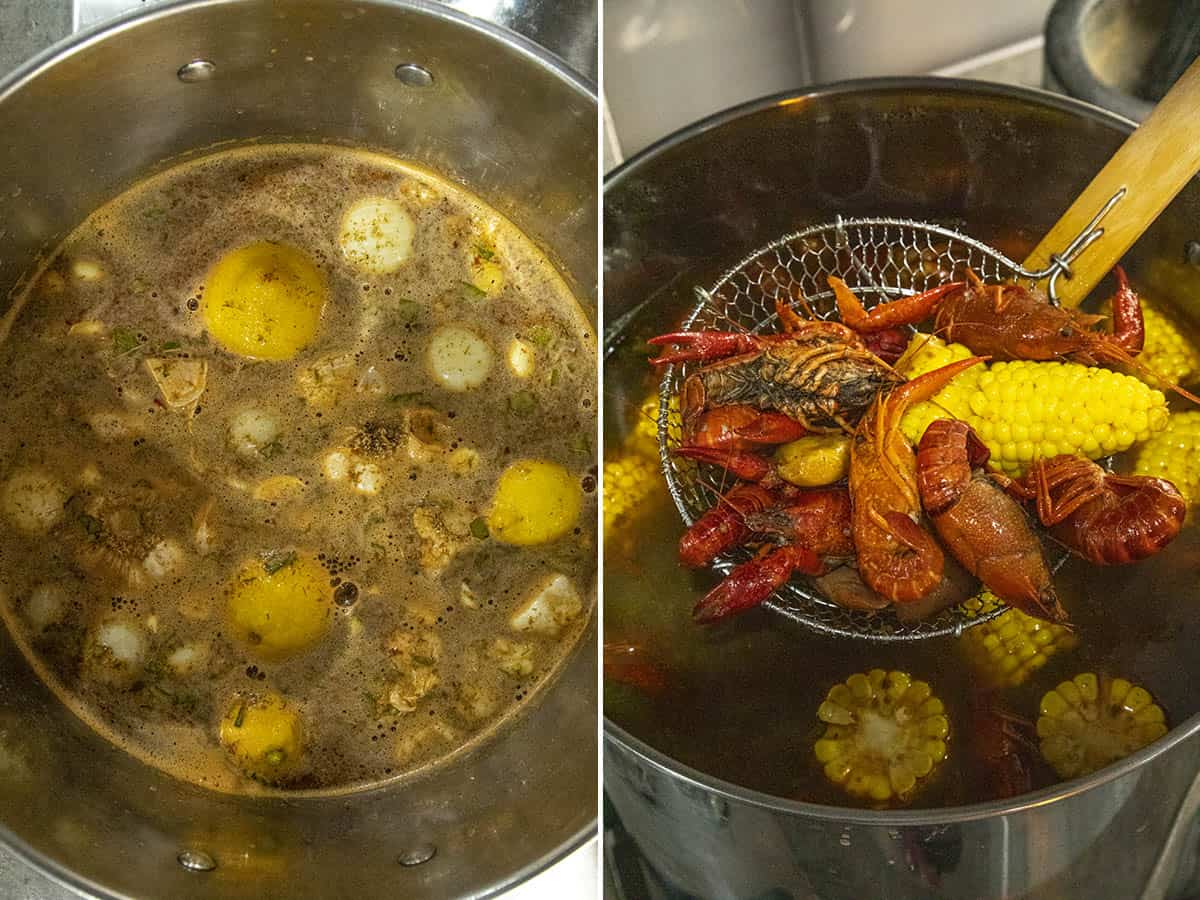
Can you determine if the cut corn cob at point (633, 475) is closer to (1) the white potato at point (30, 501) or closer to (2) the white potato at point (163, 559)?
(2) the white potato at point (163, 559)

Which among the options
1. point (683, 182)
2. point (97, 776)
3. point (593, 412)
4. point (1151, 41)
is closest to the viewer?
point (1151, 41)

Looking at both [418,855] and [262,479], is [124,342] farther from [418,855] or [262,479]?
[418,855]

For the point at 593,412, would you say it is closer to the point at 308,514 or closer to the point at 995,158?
the point at 308,514

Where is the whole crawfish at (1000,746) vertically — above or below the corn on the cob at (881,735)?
above

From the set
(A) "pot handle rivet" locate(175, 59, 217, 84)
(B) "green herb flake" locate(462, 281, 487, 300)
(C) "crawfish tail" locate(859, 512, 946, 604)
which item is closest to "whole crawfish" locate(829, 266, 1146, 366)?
(C) "crawfish tail" locate(859, 512, 946, 604)

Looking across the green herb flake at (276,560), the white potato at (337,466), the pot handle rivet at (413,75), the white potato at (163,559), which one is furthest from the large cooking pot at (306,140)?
the white potato at (337,466)

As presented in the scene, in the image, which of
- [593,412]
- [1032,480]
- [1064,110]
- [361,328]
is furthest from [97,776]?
[1064,110]
